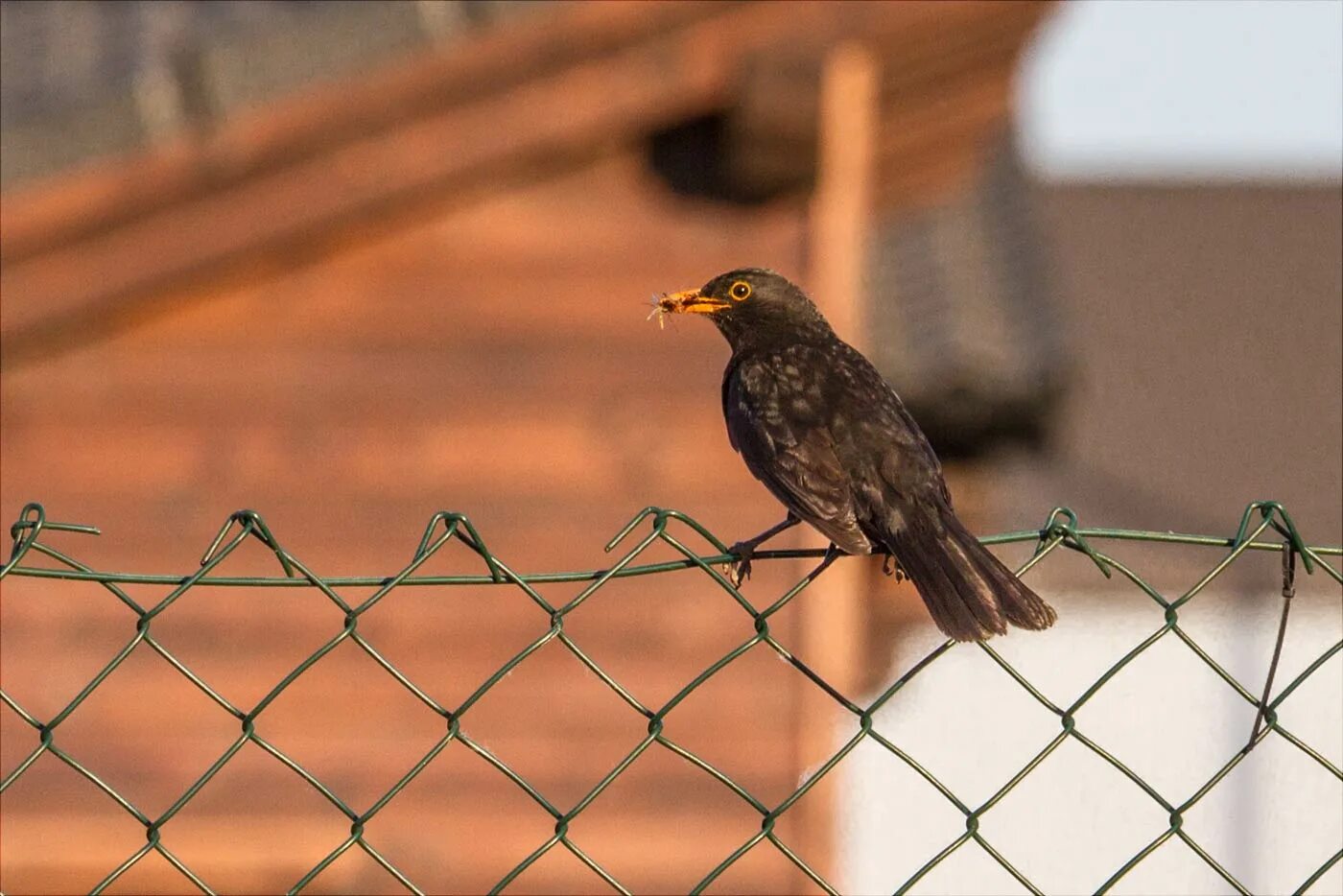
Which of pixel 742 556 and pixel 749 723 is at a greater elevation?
pixel 749 723

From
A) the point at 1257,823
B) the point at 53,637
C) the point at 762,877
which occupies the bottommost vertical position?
the point at 762,877

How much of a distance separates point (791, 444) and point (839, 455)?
11cm

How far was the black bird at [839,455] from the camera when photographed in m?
3.18

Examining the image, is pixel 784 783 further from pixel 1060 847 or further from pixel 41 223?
pixel 1060 847

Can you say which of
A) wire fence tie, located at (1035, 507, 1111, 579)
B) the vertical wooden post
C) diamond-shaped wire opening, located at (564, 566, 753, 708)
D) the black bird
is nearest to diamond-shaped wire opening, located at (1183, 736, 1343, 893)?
the vertical wooden post

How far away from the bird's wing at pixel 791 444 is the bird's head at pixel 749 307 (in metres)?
0.19

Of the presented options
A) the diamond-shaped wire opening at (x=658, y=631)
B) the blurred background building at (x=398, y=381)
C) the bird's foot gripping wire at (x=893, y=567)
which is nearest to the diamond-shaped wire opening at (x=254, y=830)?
the blurred background building at (x=398, y=381)

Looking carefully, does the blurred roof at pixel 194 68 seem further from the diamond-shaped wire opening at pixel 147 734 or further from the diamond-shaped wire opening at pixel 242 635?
the diamond-shaped wire opening at pixel 147 734

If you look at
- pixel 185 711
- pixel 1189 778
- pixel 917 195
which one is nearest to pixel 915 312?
pixel 917 195

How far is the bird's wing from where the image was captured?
3787 mm

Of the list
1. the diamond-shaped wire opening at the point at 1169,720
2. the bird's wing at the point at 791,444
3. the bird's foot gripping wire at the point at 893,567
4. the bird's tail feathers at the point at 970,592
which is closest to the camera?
the bird's tail feathers at the point at 970,592

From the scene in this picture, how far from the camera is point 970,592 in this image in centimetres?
317

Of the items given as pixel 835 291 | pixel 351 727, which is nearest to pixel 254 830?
pixel 351 727

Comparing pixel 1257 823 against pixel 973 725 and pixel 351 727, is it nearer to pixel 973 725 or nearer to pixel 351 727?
pixel 973 725
